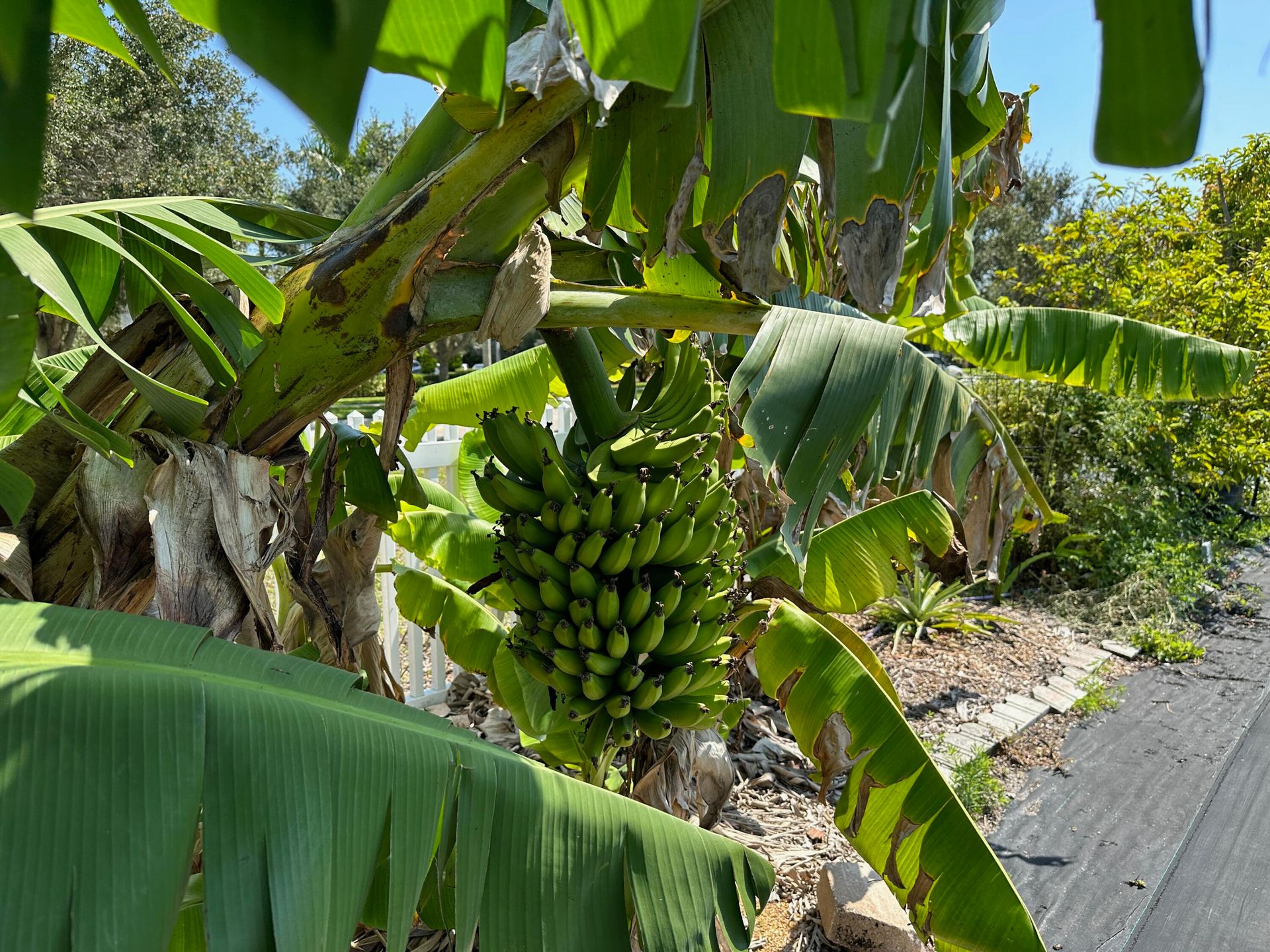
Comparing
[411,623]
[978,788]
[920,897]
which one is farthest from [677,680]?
[411,623]

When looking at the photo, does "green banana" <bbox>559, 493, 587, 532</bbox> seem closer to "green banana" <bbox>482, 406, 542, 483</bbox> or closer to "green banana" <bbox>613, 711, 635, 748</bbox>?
"green banana" <bbox>482, 406, 542, 483</bbox>

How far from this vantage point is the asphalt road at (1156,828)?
2.57 metres

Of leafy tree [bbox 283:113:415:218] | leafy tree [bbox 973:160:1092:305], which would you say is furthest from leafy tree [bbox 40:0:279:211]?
leafy tree [bbox 973:160:1092:305]

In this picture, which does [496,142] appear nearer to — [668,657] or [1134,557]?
[668,657]

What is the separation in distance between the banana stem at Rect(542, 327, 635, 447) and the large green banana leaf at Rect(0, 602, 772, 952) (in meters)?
0.65

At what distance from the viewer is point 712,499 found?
170 cm

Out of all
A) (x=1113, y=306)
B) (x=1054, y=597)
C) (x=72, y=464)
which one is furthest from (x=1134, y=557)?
(x=72, y=464)

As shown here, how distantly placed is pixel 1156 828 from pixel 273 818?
3575 millimetres

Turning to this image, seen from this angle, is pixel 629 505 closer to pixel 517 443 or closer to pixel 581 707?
pixel 517 443

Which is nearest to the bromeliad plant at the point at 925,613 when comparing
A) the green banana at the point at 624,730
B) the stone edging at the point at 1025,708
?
the stone edging at the point at 1025,708

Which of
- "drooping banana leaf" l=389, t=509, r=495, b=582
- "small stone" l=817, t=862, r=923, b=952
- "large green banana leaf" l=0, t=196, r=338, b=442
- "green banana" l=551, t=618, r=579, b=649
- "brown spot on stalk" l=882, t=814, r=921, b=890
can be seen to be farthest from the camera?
"drooping banana leaf" l=389, t=509, r=495, b=582

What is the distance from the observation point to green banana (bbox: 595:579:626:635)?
5.12 ft

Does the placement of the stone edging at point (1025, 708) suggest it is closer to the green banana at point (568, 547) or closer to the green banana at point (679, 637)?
the green banana at point (679, 637)

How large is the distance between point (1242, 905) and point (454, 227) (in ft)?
A: 11.1
